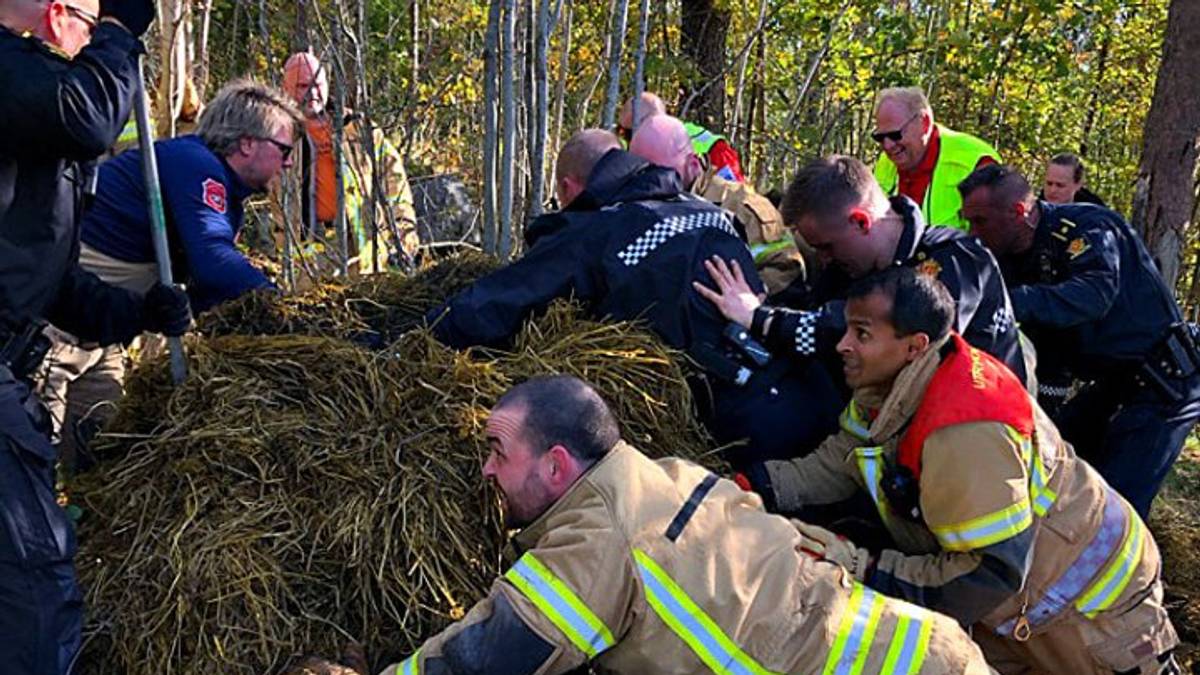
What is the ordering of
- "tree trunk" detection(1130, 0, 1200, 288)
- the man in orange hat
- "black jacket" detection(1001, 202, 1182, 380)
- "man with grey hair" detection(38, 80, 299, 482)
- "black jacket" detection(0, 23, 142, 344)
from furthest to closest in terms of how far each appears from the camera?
"tree trunk" detection(1130, 0, 1200, 288) < the man in orange hat < "black jacket" detection(1001, 202, 1182, 380) < "man with grey hair" detection(38, 80, 299, 482) < "black jacket" detection(0, 23, 142, 344)

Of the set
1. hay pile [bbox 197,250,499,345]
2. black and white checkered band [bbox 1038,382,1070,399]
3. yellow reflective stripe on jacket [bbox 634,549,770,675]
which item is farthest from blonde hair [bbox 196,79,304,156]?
black and white checkered band [bbox 1038,382,1070,399]

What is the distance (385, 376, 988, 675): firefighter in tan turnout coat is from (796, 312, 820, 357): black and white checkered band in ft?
3.34

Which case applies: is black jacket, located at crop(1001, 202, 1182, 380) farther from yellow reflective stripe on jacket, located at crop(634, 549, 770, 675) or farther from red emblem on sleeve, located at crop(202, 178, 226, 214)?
red emblem on sleeve, located at crop(202, 178, 226, 214)

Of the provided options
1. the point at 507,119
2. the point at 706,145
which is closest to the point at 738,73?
the point at 706,145

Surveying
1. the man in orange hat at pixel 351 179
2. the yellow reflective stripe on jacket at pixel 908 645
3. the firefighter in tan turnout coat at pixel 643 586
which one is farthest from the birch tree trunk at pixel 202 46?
the yellow reflective stripe on jacket at pixel 908 645

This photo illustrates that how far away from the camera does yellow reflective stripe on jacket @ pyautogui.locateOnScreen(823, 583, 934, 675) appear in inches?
90.4

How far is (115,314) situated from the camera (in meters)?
3.17

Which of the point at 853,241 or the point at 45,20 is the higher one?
the point at 45,20

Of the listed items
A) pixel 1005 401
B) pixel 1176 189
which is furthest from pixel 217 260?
pixel 1176 189

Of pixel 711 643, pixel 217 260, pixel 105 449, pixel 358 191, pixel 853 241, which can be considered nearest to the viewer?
pixel 711 643

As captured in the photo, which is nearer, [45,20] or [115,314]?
[45,20]

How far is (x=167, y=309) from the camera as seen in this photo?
3.06m

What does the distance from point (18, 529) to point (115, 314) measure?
967 millimetres

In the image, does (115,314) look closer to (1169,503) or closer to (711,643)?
(711,643)
